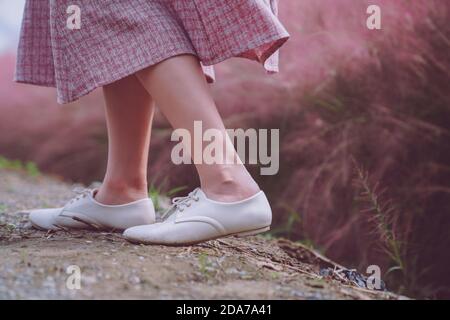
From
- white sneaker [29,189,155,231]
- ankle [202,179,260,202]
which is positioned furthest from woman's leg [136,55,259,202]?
white sneaker [29,189,155,231]

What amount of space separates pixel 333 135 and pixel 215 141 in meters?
0.79

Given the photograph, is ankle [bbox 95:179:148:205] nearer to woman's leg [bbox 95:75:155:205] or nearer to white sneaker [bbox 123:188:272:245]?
woman's leg [bbox 95:75:155:205]

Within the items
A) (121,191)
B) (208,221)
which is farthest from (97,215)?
(208,221)

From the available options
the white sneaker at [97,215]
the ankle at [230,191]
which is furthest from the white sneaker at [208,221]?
the white sneaker at [97,215]

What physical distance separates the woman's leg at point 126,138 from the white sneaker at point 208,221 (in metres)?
0.19

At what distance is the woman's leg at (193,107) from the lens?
990mm

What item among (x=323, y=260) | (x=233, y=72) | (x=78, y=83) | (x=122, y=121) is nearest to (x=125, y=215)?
(x=122, y=121)

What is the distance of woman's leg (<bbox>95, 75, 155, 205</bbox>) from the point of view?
1156 millimetres

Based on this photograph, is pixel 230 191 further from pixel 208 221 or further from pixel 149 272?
pixel 149 272

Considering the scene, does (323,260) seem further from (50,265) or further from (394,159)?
(50,265)

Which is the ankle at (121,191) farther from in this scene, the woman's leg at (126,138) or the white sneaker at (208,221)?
the white sneaker at (208,221)

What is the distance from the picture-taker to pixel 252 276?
3.01ft

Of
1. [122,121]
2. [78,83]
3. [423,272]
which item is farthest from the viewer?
[423,272]
